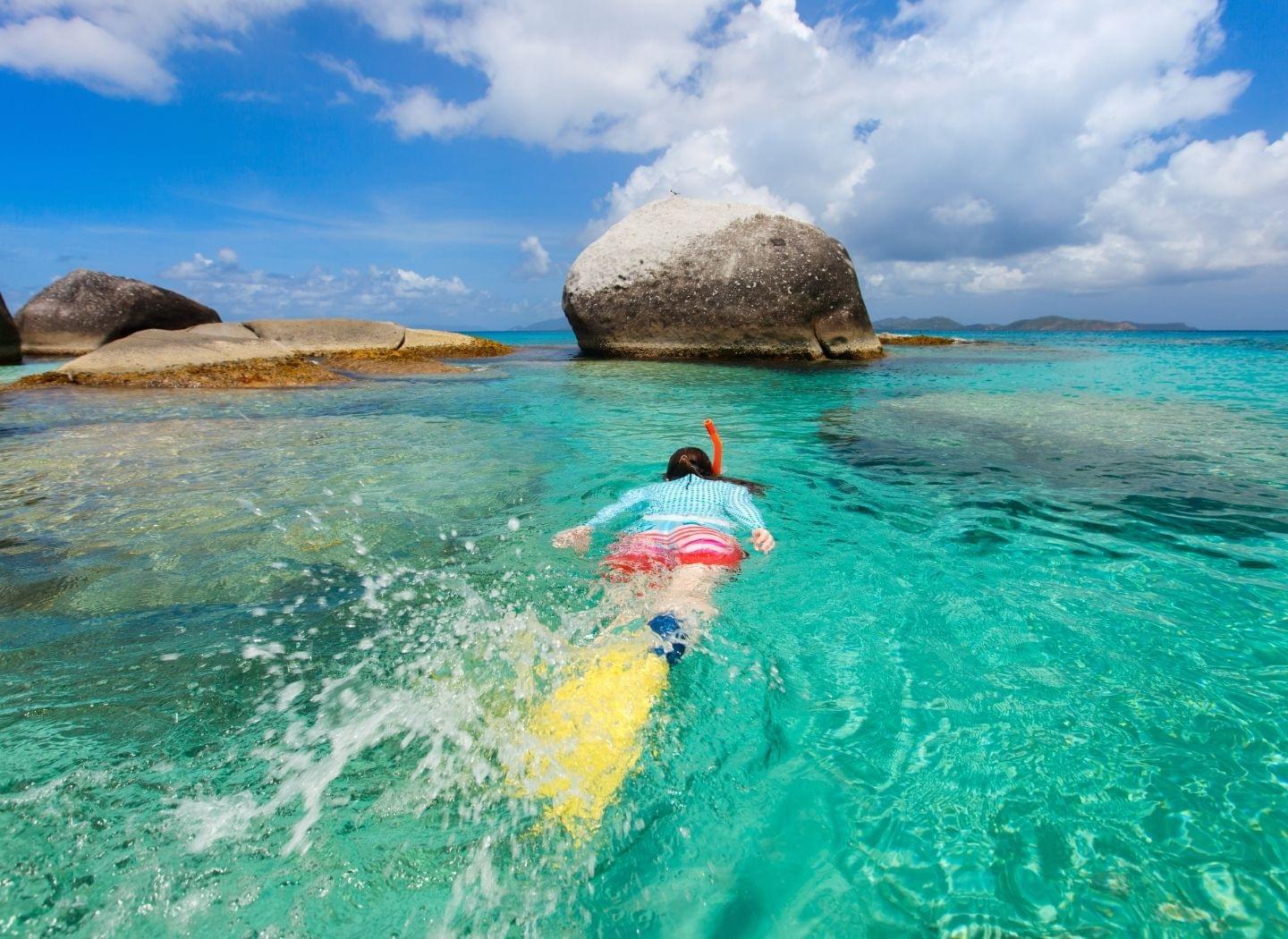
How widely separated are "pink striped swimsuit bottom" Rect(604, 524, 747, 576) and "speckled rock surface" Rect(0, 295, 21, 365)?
26.1 meters

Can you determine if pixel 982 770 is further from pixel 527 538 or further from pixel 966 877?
pixel 527 538

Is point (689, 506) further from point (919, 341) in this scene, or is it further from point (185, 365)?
point (919, 341)

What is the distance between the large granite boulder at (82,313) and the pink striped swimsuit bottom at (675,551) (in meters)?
28.0

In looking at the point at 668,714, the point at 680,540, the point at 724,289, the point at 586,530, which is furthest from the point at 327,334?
the point at 668,714

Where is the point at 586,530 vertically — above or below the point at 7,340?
below

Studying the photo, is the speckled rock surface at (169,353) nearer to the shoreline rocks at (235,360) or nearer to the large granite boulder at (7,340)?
the shoreline rocks at (235,360)

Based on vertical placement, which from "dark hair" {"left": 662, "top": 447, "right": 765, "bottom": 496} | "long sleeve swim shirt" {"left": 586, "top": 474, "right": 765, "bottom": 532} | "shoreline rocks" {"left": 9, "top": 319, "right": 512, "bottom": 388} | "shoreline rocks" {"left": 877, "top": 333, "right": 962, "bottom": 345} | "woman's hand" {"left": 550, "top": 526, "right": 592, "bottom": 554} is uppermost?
"shoreline rocks" {"left": 9, "top": 319, "right": 512, "bottom": 388}

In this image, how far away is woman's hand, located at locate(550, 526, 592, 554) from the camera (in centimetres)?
448

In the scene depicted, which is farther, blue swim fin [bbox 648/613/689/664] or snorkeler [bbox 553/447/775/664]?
snorkeler [bbox 553/447/775/664]

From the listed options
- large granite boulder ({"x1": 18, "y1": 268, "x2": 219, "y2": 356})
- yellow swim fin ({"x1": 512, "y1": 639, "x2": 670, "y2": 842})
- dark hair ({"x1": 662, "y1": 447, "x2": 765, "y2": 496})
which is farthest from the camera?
large granite boulder ({"x1": 18, "y1": 268, "x2": 219, "y2": 356})

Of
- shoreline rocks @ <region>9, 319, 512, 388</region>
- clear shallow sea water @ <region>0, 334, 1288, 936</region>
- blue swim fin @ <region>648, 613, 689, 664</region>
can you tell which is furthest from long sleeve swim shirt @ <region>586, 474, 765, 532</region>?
shoreline rocks @ <region>9, 319, 512, 388</region>

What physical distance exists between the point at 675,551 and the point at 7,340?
26898 millimetres

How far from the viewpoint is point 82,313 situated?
79.4 feet

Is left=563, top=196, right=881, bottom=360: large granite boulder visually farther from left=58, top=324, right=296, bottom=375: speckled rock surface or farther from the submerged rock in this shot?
left=58, top=324, right=296, bottom=375: speckled rock surface
